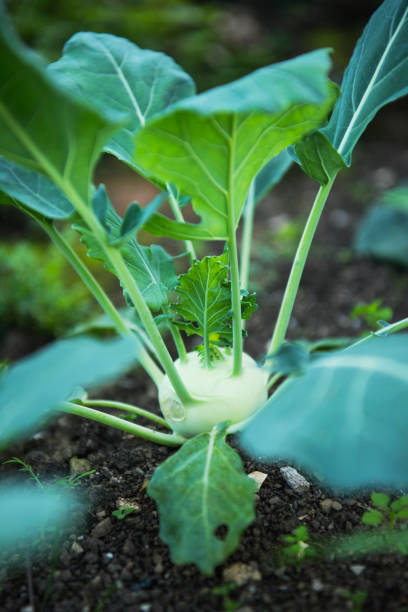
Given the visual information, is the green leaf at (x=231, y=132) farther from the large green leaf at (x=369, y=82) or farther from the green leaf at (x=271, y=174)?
the green leaf at (x=271, y=174)

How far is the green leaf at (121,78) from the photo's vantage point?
97 centimetres

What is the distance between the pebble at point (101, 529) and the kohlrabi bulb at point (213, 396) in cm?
21

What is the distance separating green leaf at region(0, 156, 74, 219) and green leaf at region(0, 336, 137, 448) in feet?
1.07

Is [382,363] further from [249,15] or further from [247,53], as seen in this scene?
[249,15]

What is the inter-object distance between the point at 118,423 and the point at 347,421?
19.4 inches

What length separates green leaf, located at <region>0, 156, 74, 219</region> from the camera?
34.2 inches

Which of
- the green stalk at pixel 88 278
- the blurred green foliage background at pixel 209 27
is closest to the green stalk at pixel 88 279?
the green stalk at pixel 88 278

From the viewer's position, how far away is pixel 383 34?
0.98m

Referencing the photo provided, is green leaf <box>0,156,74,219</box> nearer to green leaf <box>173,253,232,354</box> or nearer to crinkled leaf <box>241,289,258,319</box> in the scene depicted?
green leaf <box>173,253,232,354</box>

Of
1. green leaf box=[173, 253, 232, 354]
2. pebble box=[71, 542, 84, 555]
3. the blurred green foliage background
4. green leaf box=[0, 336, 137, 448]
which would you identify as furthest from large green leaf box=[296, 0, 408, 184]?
the blurred green foliage background

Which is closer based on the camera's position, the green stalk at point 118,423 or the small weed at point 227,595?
the small weed at point 227,595

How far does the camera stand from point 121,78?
1015mm

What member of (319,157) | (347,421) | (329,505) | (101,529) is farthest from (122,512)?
(319,157)

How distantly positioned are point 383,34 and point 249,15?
3.78 meters
